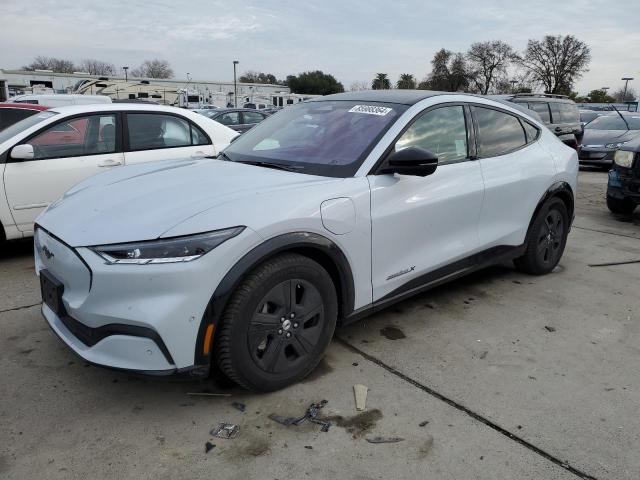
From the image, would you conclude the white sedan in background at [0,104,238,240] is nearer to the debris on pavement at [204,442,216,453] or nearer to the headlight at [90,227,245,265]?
the headlight at [90,227,245,265]

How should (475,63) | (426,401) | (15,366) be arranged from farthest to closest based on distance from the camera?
(475,63), (15,366), (426,401)

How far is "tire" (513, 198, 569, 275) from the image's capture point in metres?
4.52

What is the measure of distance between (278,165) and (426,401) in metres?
1.62

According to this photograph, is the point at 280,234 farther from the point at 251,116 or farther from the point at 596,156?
the point at 251,116

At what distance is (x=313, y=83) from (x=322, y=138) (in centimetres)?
8669

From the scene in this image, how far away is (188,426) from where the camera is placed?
2.52 m

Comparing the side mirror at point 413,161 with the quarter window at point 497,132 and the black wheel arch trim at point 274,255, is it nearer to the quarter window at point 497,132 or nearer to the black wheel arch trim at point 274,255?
the black wheel arch trim at point 274,255

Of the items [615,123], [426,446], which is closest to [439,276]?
[426,446]

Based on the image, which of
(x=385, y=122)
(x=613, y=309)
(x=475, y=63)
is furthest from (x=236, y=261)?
(x=475, y=63)

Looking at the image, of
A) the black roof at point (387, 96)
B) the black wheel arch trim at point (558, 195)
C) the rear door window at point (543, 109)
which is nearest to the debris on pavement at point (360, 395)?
the black roof at point (387, 96)

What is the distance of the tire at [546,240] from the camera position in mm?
4516

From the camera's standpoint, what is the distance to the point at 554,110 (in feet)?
43.7

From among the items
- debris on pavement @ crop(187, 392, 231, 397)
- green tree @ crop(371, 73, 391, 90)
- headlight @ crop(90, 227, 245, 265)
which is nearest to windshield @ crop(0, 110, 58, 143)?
headlight @ crop(90, 227, 245, 265)

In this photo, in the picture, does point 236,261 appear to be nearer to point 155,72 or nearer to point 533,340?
point 533,340
